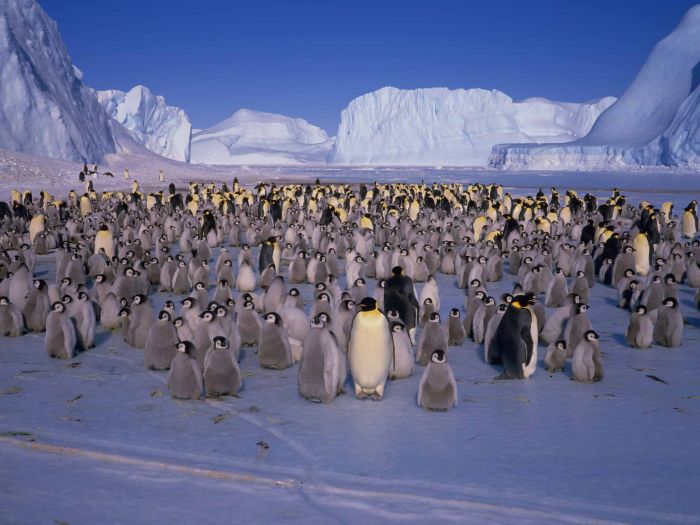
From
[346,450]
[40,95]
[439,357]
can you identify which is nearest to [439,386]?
[439,357]

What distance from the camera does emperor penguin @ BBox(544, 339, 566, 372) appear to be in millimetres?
6277

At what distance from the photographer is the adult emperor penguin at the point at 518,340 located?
20.0 ft

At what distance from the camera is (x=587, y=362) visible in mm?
5988

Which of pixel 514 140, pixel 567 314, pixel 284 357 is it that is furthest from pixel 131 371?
pixel 514 140

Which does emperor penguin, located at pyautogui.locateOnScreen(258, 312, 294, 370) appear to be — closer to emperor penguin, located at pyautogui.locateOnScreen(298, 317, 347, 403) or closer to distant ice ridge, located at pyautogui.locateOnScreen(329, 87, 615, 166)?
emperor penguin, located at pyautogui.locateOnScreen(298, 317, 347, 403)

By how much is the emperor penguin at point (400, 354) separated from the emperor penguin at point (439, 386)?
0.78 m

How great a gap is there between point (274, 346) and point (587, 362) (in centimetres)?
279

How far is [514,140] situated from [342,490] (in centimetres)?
14073

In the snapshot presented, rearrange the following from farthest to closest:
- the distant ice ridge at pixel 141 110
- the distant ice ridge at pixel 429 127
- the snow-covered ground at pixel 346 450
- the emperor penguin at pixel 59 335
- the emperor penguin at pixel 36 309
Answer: the distant ice ridge at pixel 429 127, the distant ice ridge at pixel 141 110, the emperor penguin at pixel 36 309, the emperor penguin at pixel 59 335, the snow-covered ground at pixel 346 450

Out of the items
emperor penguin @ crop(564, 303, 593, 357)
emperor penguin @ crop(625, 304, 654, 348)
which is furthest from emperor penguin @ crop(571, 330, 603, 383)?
emperor penguin @ crop(625, 304, 654, 348)

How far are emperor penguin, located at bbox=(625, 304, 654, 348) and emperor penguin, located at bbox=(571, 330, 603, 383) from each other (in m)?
1.33

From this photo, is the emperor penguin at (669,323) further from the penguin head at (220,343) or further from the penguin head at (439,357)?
the penguin head at (220,343)

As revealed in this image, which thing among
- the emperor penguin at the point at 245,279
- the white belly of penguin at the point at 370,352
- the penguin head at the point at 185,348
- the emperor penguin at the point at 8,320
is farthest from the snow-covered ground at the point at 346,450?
the emperor penguin at the point at 245,279

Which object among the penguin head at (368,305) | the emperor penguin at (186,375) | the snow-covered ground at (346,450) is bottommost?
the snow-covered ground at (346,450)
